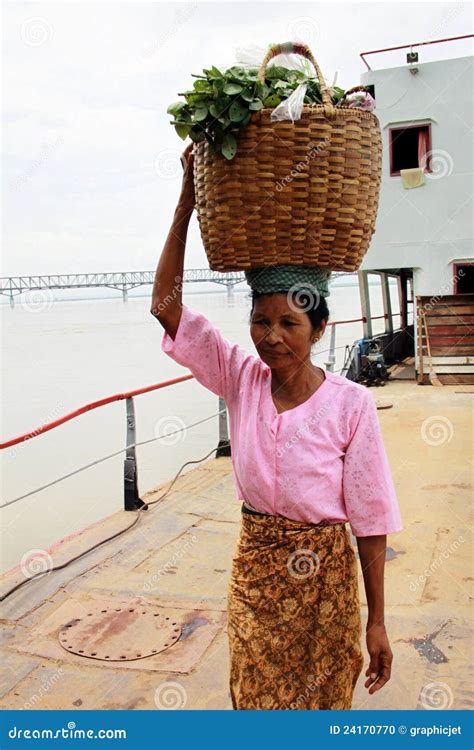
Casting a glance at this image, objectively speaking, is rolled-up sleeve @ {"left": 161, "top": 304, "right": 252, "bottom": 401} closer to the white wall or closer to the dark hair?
the dark hair

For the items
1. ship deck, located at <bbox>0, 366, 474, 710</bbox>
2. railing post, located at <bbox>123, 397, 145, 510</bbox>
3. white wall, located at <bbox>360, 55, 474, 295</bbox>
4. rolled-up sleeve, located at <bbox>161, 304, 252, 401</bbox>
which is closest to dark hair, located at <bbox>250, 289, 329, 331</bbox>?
rolled-up sleeve, located at <bbox>161, 304, 252, 401</bbox>

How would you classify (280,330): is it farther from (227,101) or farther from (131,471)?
(131,471)

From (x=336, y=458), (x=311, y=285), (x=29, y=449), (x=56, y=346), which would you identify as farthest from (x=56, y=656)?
(x=56, y=346)

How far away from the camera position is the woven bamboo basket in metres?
1.63

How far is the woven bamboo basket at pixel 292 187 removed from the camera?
163 cm

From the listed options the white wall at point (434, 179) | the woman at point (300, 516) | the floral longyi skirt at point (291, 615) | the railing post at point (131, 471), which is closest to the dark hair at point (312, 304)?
the woman at point (300, 516)

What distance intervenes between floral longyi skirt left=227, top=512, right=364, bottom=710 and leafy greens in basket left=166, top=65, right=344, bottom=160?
954 millimetres

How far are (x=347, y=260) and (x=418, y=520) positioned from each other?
3.27 m

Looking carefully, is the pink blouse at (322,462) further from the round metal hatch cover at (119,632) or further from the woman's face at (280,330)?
the round metal hatch cover at (119,632)

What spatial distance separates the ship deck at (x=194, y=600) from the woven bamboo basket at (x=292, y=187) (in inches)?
71.1

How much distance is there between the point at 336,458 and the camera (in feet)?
5.51

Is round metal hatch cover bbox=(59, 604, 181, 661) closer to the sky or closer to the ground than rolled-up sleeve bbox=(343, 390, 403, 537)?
closer to the ground

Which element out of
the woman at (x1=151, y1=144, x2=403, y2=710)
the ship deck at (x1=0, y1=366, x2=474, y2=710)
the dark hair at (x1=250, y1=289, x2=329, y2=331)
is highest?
the dark hair at (x1=250, y1=289, x2=329, y2=331)

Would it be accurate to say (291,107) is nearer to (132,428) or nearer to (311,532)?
(311,532)
